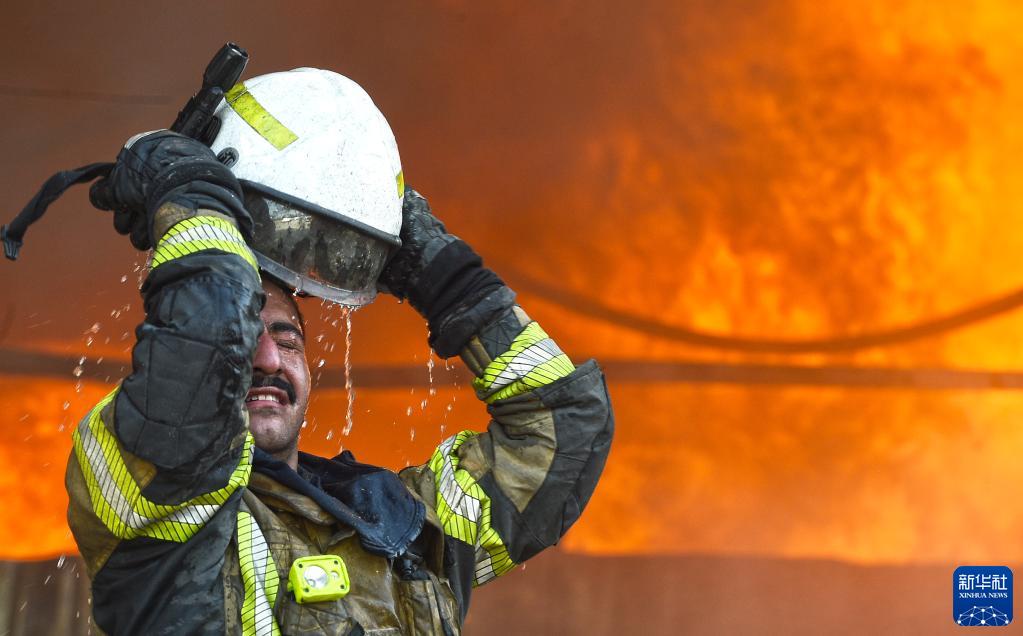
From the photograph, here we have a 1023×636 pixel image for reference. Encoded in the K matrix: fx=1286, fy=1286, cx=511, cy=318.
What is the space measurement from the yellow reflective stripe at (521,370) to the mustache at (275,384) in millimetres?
406

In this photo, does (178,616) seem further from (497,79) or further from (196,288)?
(497,79)

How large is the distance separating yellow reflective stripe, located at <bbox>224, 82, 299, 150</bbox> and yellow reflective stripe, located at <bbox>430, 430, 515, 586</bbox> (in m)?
0.71

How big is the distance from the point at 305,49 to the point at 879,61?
1.99m

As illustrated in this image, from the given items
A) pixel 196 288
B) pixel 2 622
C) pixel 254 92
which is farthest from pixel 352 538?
pixel 2 622

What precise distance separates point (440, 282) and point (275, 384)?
1.38 ft

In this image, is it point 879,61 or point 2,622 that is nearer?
point 2,622

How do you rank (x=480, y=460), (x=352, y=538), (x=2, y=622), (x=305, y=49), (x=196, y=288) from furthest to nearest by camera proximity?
(x=305, y=49) → (x=2, y=622) → (x=480, y=460) → (x=352, y=538) → (x=196, y=288)

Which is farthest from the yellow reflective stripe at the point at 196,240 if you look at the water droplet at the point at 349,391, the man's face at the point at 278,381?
the water droplet at the point at 349,391

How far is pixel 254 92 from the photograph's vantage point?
2215mm

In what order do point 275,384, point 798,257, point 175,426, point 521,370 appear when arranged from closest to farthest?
point 175,426 → point 275,384 → point 521,370 → point 798,257

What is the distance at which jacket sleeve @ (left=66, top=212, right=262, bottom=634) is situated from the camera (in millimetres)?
1767

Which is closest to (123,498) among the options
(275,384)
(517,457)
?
(275,384)

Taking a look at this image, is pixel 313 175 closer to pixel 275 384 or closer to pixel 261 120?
pixel 261 120

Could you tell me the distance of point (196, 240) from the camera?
Answer: 1844 mm
